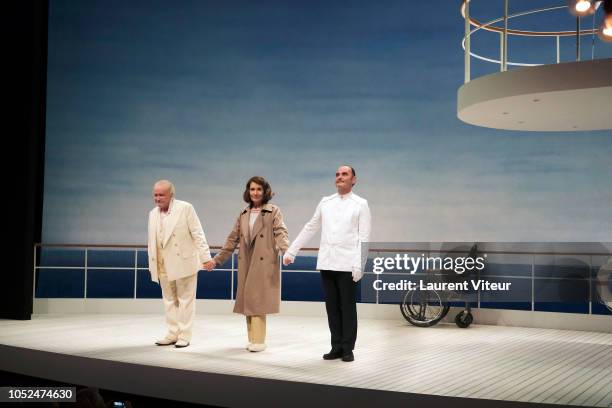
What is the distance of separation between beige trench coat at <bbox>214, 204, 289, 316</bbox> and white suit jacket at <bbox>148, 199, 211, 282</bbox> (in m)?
0.20

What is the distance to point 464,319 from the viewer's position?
8172 mm

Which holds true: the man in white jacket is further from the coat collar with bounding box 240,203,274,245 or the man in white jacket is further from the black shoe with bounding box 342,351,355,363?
the coat collar with bounding box 240,203,274,245

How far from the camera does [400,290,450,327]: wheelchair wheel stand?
26.8 feet

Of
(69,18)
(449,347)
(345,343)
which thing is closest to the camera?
(345,343)

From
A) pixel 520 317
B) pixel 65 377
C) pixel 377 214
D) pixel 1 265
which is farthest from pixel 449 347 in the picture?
pixel 377 214

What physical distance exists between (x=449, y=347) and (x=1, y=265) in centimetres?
489

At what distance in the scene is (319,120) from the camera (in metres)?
17.2

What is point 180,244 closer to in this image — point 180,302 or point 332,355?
point 180,302

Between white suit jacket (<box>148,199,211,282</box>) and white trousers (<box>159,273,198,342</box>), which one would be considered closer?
white suit jacket (<box>148,199,211,282</box>)

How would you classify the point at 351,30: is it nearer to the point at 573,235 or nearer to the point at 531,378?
the point at 573,235

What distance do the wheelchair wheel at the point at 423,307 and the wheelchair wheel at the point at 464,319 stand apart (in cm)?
15

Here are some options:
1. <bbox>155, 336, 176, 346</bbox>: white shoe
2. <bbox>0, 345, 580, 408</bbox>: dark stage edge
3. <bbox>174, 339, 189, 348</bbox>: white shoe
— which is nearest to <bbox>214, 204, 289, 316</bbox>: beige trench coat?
<bbox>174, 339, 189, 348</bbox>: white shoe

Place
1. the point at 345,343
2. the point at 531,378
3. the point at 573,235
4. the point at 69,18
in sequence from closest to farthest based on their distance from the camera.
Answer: the point at 531,378 < the point at 345,343 < the point at 69,18 < the point at 573,235

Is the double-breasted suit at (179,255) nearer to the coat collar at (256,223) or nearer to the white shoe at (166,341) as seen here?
the white shoe at (166,341)
